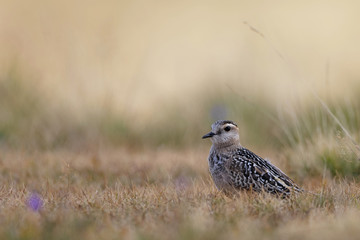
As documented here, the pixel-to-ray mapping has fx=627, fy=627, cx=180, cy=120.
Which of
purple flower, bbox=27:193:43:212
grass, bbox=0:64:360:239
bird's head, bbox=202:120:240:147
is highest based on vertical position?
bird's head, bbox=202:120:240:147

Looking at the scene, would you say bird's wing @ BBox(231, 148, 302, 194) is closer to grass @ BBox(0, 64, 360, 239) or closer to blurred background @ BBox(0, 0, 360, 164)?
grass @ BBox(0, 64, 360, 239)

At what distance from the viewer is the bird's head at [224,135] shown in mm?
7016

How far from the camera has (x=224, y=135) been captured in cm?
703

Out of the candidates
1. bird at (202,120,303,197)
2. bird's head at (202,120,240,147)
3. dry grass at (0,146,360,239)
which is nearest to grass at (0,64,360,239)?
dry grass at (0,146,360,239)

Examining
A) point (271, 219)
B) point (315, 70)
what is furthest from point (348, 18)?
point (271, 219)

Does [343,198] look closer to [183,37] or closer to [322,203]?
[322,203]

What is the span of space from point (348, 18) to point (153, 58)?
21.1 feet

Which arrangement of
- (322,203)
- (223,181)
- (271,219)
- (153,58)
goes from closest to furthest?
(271,219)
(322,203)
(223,181)
(153,58)

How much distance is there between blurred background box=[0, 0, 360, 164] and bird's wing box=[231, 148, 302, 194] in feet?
5.37

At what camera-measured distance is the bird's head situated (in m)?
7.02

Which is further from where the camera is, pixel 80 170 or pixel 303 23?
pixel 303 23

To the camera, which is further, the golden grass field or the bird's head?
the bird's head

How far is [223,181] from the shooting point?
644 cm

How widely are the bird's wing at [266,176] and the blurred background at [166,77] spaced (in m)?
1.64
